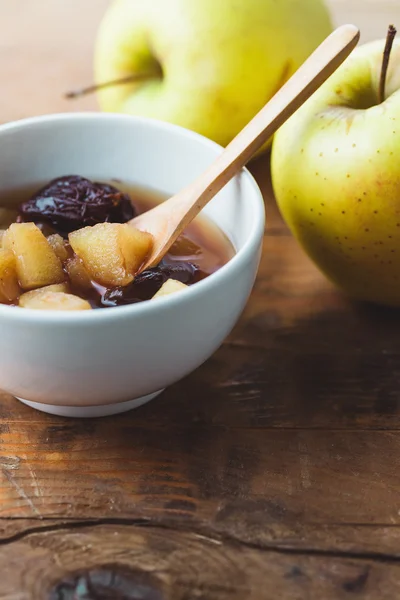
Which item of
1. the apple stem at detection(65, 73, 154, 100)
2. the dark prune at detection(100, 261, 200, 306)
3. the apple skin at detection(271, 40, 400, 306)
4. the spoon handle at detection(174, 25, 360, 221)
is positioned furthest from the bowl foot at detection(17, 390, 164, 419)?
the apple stem at detection(65, 73, 154, 100)

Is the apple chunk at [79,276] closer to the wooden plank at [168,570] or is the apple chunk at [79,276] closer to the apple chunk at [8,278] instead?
the apple chunk at [8,278]

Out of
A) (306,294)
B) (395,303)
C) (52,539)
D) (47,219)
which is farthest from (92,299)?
(395,303)

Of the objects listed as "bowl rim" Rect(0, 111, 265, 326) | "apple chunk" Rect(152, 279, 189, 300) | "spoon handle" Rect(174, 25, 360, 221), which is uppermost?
"spoon handle" Rect(174, 25, 360, 221)

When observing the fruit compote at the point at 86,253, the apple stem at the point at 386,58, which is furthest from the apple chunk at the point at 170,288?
the apple stem at the point at 386,58

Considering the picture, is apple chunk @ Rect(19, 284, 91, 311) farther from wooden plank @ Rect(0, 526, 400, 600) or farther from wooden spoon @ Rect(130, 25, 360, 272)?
wooden plank @ Rect(0, 526, 400, 600)

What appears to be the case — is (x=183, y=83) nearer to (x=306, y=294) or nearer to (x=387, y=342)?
(x=306, y=294)
